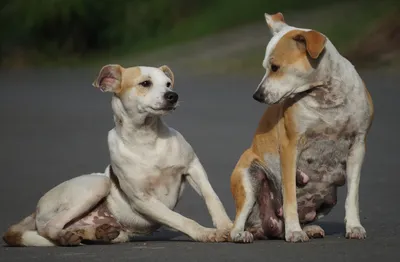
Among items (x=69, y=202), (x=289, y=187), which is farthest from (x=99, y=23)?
(x=289, y=187)

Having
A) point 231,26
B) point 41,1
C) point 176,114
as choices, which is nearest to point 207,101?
point 176,114

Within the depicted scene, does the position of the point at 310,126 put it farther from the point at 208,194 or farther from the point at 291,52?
the point at 208,194

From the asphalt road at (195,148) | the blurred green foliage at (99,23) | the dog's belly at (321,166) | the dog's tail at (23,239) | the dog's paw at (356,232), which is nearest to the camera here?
the asphalt road at (195,148)

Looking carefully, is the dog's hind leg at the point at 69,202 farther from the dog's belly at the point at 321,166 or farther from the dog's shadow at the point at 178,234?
the dog's belly at the point at 321,166

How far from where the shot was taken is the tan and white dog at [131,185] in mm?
9633

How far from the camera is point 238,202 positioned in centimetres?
959

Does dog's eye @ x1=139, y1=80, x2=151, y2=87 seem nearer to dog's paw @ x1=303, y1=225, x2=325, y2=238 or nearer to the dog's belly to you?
the dog's belly

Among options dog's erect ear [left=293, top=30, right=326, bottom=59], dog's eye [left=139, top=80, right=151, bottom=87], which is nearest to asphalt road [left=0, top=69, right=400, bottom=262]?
dog's eye [left=139, top=80, right=151, bottom=87]

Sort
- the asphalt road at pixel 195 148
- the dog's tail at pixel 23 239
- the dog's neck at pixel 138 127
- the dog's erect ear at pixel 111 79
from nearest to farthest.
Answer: the asphalt road at pixel 195 148
the dog's tail at pixel 23 239
the dog's neck at pixel 138 127
the dog's erect ear at pixel 111 79

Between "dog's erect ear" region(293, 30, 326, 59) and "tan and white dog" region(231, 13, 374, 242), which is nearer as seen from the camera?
"dog's erect ear" region(293, 30, 326, 59)

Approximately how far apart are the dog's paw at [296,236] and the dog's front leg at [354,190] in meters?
0.32

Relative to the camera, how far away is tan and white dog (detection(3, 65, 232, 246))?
963cm

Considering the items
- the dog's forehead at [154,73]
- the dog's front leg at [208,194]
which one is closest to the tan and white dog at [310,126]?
the dog's front leg at [208,194]

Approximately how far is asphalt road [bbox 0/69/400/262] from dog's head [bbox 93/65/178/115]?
1.05 m
